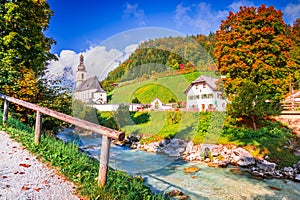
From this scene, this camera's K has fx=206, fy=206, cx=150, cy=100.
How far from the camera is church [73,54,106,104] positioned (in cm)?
698

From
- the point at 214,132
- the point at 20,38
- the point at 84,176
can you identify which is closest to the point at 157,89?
the point at 214,132

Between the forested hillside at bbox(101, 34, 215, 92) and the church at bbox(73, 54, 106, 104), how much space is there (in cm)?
29

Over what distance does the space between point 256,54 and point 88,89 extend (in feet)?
45.1

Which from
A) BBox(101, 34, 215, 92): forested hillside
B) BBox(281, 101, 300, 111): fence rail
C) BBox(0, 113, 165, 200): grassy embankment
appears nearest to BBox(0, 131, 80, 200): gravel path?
BBox(0, 113, 165, 200): grassy embankment

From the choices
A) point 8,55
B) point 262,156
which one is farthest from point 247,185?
point 8,55

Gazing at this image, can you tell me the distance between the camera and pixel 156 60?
880 cm

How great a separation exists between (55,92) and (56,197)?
6.82m

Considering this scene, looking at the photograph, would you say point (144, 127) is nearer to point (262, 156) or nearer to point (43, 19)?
point (262, 156)

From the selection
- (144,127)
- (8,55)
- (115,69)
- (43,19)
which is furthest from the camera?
(144,127)

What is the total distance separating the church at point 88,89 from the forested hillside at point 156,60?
0.29 meters

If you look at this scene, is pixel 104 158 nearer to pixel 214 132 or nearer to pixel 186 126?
pixel 214 132

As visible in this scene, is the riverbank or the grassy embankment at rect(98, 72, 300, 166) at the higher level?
the grassy embankment at rect(98, 72, 300, 166)

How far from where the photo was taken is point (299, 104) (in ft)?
55.9

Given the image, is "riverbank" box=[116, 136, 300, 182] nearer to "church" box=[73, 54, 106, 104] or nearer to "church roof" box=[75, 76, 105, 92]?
"church" box=[73, 54, 106, 104]
